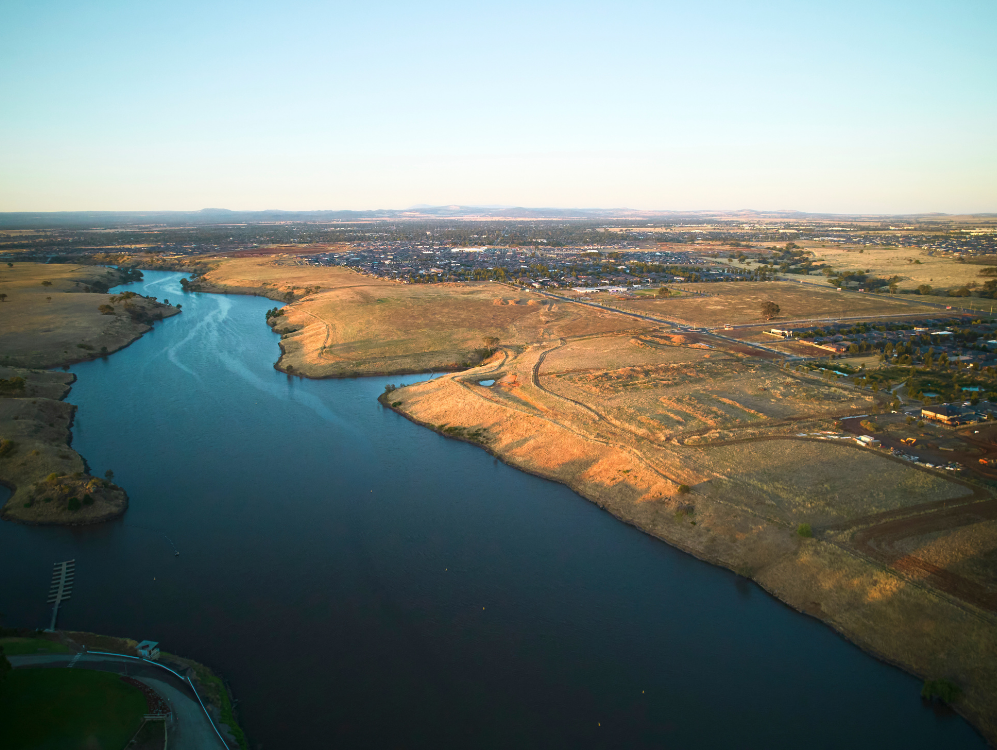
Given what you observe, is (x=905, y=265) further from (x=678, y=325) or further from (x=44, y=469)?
(x=44, y=469)

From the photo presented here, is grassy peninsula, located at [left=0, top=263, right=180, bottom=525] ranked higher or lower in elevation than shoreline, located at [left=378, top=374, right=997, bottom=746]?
higher

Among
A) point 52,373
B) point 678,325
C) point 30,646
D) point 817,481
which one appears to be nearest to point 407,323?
point 678,325

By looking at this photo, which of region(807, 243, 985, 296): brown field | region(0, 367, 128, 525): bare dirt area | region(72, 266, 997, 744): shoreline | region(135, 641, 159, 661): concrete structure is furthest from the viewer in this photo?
region(807, 243, 985, 296): brown field

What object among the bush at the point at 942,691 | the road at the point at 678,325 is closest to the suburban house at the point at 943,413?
the road at the point at 678,325

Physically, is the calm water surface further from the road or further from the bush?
the road

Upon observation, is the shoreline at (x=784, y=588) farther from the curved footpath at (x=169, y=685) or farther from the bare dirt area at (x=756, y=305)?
the bare dirt area at (x=756, y=305)

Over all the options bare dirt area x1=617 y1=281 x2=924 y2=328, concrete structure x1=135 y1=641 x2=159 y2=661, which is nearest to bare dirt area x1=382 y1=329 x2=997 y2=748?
concrete structure x1=135 y1=641 x2=159 y2=661

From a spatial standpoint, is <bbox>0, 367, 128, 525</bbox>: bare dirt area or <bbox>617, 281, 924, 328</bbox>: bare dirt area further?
<bbox>617, 281, 924, 328</bbox>: bare dirt area
